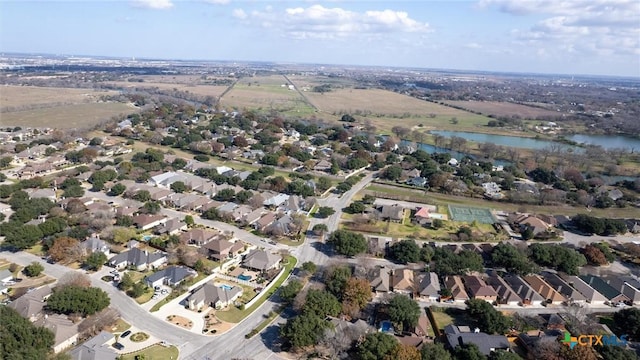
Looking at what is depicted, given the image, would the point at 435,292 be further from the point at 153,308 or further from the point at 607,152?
the point at 607,152

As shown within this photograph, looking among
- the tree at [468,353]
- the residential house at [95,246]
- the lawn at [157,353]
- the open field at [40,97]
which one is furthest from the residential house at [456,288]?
the open field at [40,97]

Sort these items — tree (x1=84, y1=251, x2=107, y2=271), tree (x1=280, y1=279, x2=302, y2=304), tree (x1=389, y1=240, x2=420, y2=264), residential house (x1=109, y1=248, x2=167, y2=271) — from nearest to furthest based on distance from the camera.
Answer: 1. tree (x1=280, y1=279, x2=302, y2=304)
2. tree (x1=84, y1=251, x2=107, y2=271)
3. residential house (x1=109, y1=248, x2=167, y2=271)
4. tree (x1=389, y1=240, x2=420, y2=264)

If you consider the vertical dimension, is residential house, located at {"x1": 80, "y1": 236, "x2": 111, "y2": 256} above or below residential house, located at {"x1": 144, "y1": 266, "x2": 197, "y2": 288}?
above

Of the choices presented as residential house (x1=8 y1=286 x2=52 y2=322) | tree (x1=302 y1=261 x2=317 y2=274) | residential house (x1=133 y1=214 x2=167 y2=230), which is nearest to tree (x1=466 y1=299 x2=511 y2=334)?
tree (x1=302 y1=261 x2=317 y2=274)

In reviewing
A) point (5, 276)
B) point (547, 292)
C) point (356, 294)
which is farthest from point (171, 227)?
point (547, 292)

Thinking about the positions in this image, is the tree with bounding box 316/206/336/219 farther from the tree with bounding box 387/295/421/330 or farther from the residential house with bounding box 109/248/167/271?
the tree with bounding box 387/295/421/330

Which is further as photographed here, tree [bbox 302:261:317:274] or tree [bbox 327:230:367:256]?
tree [bbox 327:230:367:256]

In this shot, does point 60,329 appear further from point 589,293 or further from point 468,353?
point 589,293
